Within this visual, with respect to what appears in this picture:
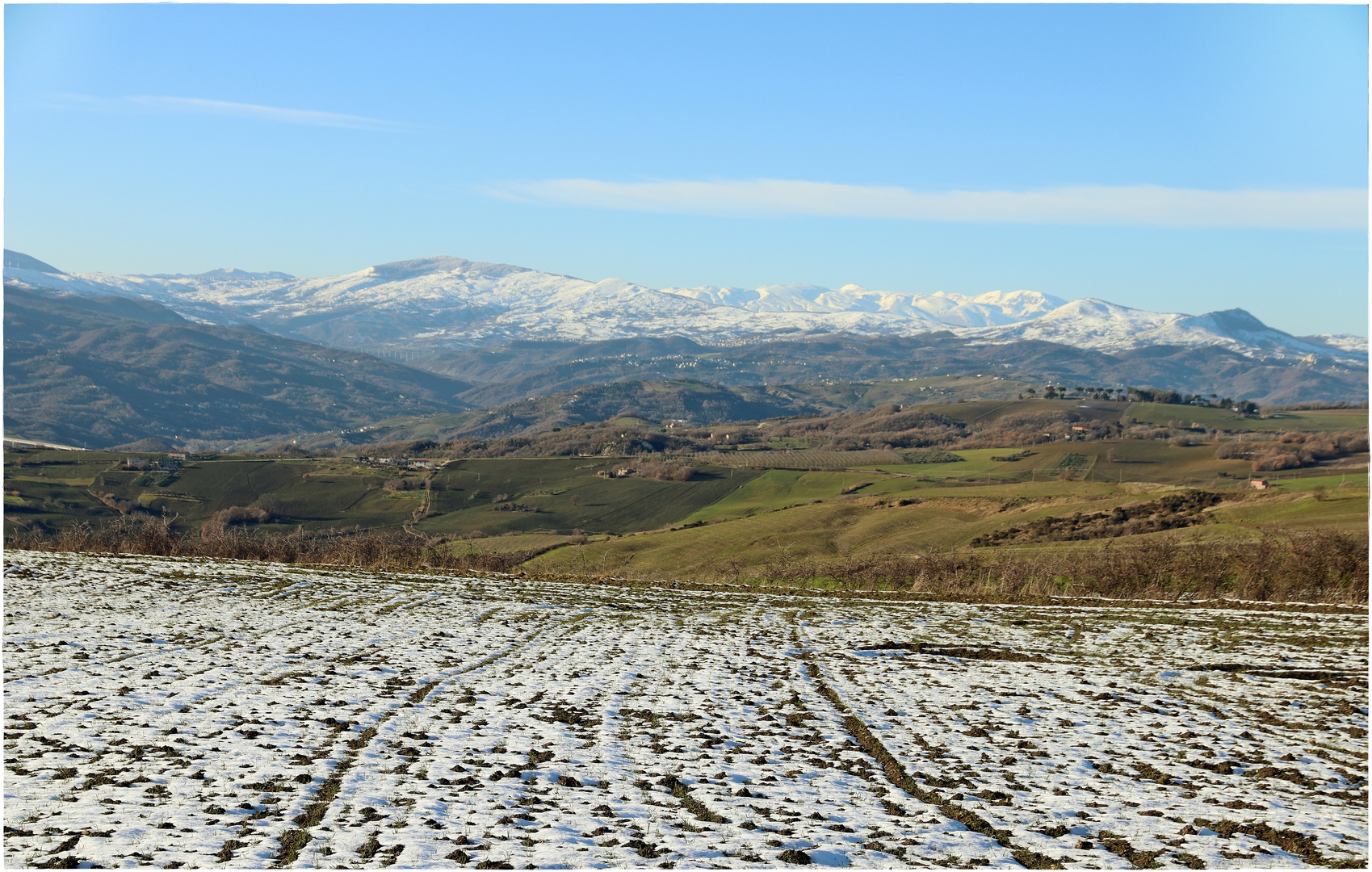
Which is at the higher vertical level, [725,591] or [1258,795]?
[1258,795]

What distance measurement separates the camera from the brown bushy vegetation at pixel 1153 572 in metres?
34.3

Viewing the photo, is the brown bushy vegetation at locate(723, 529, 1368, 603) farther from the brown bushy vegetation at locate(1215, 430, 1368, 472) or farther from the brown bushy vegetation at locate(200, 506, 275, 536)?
the brown bushy vegetation at locate(200, 506, 275, 536)

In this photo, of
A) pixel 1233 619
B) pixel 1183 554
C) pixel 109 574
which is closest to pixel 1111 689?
pixel 1233 619

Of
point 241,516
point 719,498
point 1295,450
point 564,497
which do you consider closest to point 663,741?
point 719,498

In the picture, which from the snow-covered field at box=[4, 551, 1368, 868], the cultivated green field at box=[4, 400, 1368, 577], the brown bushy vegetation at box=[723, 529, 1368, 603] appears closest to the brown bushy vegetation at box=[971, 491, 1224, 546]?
the cultivated green field at box=[4, 400, 1368, 577]

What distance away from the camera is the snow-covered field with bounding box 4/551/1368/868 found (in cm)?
1091

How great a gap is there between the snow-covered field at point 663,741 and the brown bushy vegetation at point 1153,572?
7101 millimetres

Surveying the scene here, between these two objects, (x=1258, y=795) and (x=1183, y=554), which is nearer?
(x=1258, y=795)

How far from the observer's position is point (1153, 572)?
37.6 m

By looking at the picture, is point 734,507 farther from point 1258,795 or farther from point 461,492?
point 1258,795

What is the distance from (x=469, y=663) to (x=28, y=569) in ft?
64.5

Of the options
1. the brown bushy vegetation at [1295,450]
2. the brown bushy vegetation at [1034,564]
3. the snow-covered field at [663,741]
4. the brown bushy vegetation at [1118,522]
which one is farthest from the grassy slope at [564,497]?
the snow-covered field at [663,741]

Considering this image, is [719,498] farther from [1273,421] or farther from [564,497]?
[1273,421]

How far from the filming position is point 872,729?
54.2 ft
